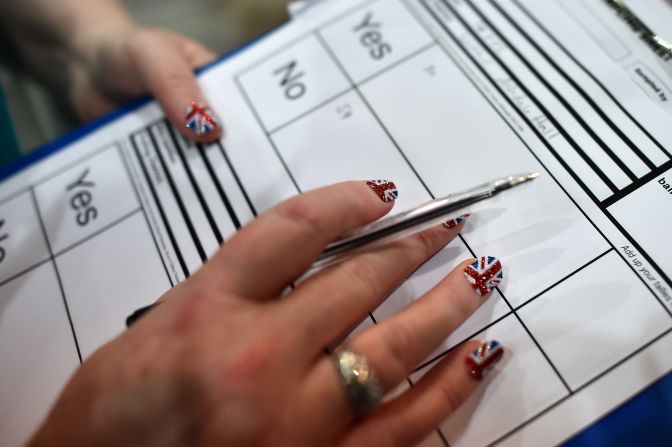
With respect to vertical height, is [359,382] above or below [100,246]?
below

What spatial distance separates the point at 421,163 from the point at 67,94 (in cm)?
68

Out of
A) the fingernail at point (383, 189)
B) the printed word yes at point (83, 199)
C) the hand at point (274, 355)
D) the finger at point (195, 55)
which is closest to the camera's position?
the hand at point (274, 355)

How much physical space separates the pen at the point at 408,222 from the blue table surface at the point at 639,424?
228mm

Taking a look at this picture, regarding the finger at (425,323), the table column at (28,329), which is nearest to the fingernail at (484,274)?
the finger at (425,323)

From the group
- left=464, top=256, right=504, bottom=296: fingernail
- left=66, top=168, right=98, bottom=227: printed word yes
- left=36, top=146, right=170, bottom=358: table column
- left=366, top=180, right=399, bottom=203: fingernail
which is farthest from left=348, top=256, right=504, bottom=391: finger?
left=66, top=168, right=98, bottom=227: printed word yes

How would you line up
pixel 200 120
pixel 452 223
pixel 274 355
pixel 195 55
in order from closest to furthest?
pixel 274 355
pixel 452 223
pixel 200 120
pixel 195 55

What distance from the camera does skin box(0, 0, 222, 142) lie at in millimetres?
636

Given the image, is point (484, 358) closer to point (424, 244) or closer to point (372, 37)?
point (424, 244)

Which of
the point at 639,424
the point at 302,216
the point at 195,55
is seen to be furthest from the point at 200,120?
the point at 639,424

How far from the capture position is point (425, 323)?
423mm

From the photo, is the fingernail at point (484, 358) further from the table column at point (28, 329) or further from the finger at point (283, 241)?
the table column at point (28, 329)

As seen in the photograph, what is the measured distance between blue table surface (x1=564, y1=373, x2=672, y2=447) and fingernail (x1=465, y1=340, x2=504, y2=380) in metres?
0.09

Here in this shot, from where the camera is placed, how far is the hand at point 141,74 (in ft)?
2.03

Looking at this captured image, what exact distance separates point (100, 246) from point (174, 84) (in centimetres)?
24
